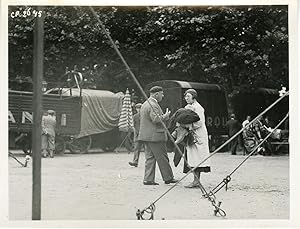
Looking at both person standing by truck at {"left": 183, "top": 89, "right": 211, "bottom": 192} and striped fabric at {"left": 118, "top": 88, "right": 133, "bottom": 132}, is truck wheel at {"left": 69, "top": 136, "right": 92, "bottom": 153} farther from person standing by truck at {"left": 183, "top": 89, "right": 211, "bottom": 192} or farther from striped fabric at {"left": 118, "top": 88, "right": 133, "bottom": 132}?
person standing by truck at {"left": 183, "top": 89, "right": 211, "bottom": 192}

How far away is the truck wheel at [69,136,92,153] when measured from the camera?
1889mm

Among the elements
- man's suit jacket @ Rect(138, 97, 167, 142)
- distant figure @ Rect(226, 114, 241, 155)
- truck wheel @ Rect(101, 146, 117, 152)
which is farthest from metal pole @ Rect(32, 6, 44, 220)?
distant figure @ Rect(226, 114, 241, 155)

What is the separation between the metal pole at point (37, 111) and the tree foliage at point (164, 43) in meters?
0.01

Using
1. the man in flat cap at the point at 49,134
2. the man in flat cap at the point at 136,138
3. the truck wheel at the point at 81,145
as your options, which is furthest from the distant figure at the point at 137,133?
the man in flat cap at the point at 49,134

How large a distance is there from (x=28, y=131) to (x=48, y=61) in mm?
208

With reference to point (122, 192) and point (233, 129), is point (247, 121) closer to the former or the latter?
point (233, 129)

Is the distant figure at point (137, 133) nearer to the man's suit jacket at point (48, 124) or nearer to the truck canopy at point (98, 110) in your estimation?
the truck canopy at point (98, 110)

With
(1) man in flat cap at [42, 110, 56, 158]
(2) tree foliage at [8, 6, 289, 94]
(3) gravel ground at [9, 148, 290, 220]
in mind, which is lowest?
(3) gravel ground at [9, 148, 290, 220]

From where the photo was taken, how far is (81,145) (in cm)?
189

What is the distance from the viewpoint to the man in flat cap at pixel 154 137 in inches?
75.0

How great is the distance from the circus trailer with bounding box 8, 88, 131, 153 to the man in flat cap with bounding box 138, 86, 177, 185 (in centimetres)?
8

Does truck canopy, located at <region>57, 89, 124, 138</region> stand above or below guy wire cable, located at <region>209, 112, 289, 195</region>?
above

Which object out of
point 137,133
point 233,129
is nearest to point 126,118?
point 137,133

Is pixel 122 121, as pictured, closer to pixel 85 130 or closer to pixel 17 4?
pixel 85 130
